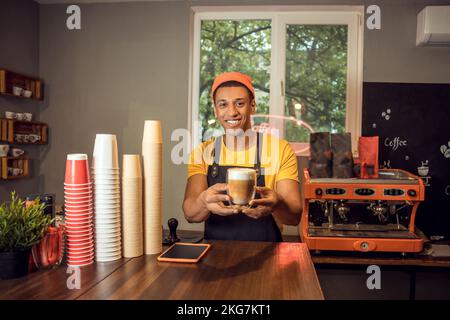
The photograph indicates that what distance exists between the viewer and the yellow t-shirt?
204 cm

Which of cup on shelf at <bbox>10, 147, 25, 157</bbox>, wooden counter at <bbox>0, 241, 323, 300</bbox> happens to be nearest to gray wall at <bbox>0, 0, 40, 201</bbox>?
cup on shelf at <bbox>10, 147, 25, 157</bbox>

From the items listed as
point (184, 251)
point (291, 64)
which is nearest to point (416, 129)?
point (291, 64)

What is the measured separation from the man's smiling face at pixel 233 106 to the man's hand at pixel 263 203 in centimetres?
58

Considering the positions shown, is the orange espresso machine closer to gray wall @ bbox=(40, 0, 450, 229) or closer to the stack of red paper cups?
gray wall @ bbox=(40, 0, 450, 229)

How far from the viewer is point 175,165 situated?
361cm

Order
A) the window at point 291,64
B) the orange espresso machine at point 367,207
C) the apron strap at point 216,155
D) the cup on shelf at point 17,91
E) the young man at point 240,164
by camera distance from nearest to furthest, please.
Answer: the young man at point 240,164
the apron strap at point 216,155
the orange espresso machine at point 367,207
the cup on shelf at point 17,91
the window at point 291,64

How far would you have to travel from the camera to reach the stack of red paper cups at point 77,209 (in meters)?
1.24

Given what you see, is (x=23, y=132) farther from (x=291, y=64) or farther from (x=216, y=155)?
(x=291, y=64)

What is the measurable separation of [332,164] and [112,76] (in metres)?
2.25

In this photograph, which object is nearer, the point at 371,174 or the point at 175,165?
the point at 371,174

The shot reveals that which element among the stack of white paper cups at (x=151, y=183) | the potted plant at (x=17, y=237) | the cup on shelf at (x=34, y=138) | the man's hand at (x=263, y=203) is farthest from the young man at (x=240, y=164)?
the cup on shelf at (x=34, y=138)

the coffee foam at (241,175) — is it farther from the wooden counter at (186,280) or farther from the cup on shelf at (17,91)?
the cup on shelf at (17,91)
